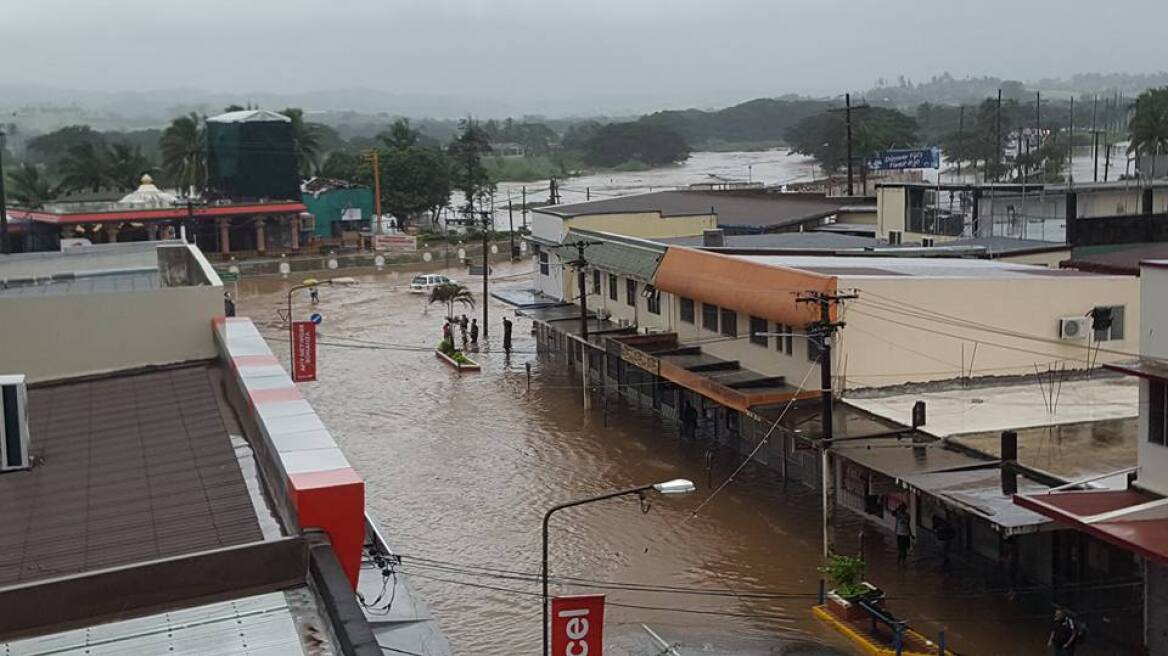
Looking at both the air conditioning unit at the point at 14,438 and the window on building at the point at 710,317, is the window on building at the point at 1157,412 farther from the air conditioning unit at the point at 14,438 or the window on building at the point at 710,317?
the window on building at the point at 710,317

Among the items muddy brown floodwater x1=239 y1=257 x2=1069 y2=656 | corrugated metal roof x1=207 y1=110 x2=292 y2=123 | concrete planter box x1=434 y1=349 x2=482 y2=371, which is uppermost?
corrugated metal roof x1=207 y1=110 x2=292 y2=123

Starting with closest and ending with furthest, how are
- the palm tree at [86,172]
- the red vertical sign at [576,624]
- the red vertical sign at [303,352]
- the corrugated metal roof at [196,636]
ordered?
the corrugated metal roof at [196,636], the red vertical sign at [576,624], the red vertical sign at [303,352], the palm tree at [86,172]

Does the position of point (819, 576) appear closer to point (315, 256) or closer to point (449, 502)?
point (449, 502)

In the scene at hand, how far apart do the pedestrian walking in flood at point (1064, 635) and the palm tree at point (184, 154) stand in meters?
82.7

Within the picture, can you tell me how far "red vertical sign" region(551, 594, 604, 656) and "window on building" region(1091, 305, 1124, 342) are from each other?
1721 cm

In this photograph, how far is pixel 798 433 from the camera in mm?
24250

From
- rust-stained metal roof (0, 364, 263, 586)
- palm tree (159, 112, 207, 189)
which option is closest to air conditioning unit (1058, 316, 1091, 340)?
rust-stained metal roof (0, 364, 263, 586)

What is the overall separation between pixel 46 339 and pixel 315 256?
59459mm

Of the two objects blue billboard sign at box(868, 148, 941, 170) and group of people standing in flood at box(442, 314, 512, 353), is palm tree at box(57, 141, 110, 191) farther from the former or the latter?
blue billboard sign at box(868, 148, 941, 170)

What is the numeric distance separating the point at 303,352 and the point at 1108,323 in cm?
1956

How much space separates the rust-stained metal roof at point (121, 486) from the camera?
1218cm

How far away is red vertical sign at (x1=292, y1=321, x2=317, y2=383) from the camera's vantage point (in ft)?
113

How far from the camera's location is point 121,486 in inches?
560

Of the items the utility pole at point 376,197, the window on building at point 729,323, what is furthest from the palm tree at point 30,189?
the window on building at point 729,323
